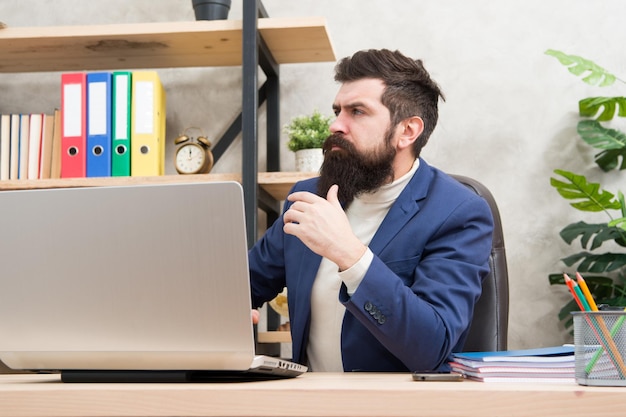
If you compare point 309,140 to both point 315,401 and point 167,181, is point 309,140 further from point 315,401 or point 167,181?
point 315,401

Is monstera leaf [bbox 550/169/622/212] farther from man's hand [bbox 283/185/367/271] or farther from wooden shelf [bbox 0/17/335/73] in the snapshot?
man's hand [bbox 283/185/367/271]

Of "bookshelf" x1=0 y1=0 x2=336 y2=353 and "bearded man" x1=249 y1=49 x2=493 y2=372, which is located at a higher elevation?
"bookshelf" x1=0 y1=0 x2=336 y2=353

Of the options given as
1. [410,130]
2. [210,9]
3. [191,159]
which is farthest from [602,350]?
[210,9]

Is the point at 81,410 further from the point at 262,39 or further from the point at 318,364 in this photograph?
the point at 262,39

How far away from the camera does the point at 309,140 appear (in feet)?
7.88

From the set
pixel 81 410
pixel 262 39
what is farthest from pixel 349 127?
pixel 81 410

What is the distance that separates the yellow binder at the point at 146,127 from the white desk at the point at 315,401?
1659mm

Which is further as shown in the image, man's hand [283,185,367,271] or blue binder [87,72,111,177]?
blue binder [87,72,111,177]

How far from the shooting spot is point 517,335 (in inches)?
100

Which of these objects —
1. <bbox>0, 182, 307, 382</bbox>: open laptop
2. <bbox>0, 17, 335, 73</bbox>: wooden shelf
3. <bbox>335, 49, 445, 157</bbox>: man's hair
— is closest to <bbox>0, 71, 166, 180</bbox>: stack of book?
<bbox>0, 17, 335, 73</bbox>: wooden shelf

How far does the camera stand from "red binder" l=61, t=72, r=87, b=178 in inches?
96.6

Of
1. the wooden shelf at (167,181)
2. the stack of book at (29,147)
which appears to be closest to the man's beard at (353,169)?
the wooden shelf at (167,181)

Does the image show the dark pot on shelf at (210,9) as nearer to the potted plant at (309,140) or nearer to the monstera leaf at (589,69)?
the potted plant at (309,140)

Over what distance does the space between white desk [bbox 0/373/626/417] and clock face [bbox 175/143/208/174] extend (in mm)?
1695
